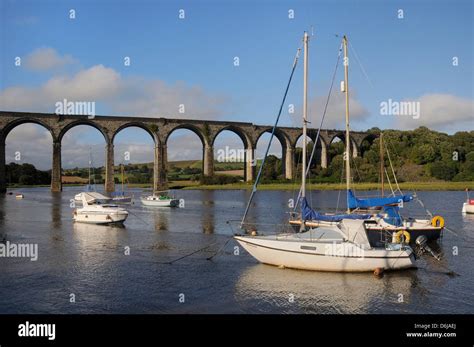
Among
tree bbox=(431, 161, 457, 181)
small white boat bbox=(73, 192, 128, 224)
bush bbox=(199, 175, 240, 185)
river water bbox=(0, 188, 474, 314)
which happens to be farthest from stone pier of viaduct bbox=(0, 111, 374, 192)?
river water bbox=(0, 188, 474, 314)

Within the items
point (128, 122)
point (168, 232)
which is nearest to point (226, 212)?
point (168, 232)

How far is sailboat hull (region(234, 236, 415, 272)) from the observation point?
57.0ft

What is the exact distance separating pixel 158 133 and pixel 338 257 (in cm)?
7096

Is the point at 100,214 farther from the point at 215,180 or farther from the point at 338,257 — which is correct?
the point at 215,180

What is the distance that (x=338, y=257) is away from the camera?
57.1 ft

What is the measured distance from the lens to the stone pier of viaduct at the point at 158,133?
250 feet

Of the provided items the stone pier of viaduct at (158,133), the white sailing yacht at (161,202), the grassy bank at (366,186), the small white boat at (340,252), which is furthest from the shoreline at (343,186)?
the small white boat at (340,252)

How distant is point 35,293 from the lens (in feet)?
50.8

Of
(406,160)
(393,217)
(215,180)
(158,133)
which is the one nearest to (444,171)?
(406,160)

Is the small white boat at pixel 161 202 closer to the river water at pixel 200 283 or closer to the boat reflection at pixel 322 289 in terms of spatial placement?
the river water at pixel 200 283

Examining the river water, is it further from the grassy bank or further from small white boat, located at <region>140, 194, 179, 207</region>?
the grassy bank
